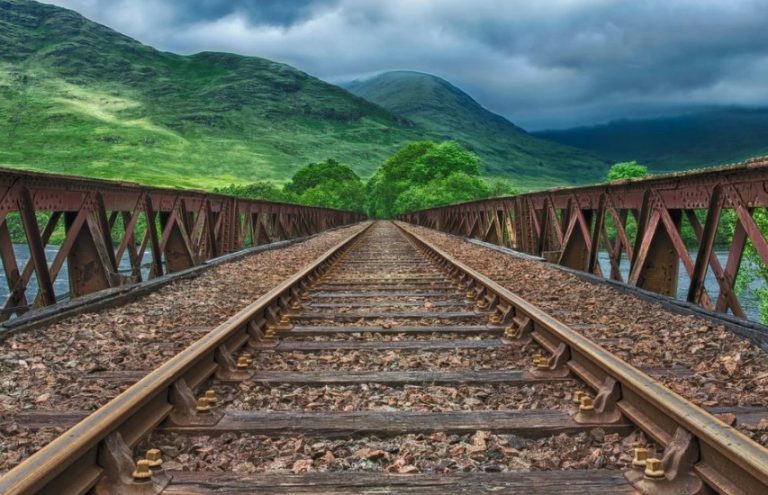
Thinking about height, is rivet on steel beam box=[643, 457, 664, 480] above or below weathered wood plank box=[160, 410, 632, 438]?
above

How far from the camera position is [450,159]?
277 feet

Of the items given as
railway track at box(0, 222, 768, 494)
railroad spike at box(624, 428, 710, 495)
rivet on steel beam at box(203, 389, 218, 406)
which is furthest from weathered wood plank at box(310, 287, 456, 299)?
railroad spike at box(624, 428, 710, 495)

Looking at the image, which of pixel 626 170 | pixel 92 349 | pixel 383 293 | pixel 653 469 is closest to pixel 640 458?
pixel 653 469

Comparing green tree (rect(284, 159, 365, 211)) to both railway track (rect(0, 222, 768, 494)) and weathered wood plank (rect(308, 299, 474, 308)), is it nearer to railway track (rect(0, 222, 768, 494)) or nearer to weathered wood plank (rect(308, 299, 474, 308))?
weathered wood plank (rect(308, 299, 474, 308))

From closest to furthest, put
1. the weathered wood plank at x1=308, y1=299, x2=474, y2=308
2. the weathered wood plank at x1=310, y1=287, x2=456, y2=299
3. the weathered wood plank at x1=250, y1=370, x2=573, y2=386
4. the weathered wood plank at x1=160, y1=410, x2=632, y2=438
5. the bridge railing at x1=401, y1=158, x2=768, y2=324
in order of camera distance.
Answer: the weathered wood plank at x1=160, y1=410, x2=632, y2=438, the weathered wood plank at x1=250, y1=370, x2=573, y2=386, the bridge railing at x1=401, y1=158, x2=768, y2=324, the weathered wood plank at x1=308, y1=299, x2=474, y2=308, the weathered wood plank at x1=310, y1=287, x2=456, y2=299

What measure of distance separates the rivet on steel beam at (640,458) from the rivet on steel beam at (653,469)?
0.04m

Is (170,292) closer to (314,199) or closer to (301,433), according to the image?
(301,433)

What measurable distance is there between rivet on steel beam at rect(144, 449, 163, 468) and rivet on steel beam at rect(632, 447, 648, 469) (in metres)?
2.08

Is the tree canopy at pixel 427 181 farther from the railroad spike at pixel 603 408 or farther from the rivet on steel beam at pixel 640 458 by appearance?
the rivet on steel beam at pixel 640 458

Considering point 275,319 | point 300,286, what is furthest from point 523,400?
point 300,286

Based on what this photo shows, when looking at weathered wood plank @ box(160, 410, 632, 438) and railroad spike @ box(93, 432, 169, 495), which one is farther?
weathered wood plank @ box(160, 410, 632, 438)

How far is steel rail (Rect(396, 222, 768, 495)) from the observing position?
8.18 ft

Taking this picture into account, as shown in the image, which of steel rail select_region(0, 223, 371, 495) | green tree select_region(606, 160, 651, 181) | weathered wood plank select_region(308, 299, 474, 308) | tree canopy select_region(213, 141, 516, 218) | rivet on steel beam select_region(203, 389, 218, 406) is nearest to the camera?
steel rail select_region(0, 223, 371, 495)

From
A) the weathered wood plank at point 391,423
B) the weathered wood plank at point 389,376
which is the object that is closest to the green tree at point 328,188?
the weathered wood plank at point 389,376
